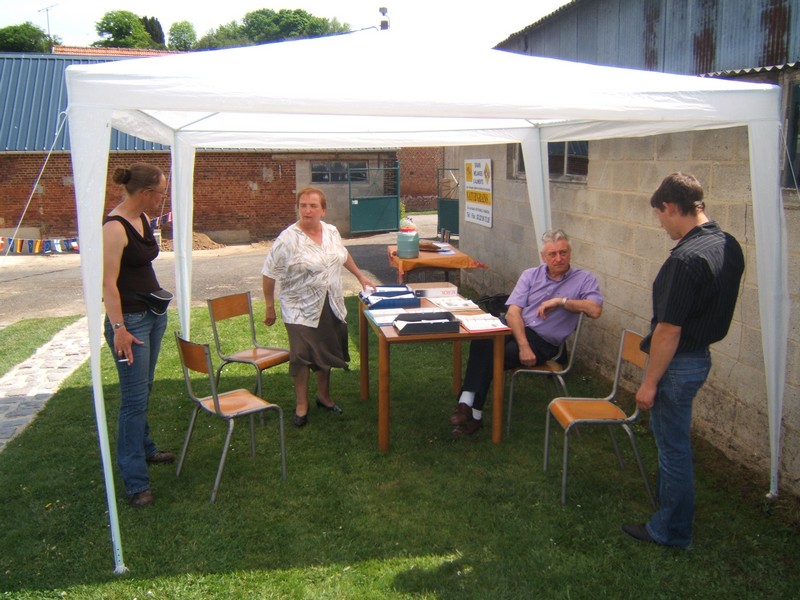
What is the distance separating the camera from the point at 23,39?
192 ft

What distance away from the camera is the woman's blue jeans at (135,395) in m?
3.58

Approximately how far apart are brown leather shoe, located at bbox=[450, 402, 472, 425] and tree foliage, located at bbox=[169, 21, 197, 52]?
87.8 m

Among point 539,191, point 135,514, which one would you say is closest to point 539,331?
point 539,191

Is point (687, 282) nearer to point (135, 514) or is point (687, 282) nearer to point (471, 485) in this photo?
point (471, 485)

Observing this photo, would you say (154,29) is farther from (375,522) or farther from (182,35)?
(375,522)

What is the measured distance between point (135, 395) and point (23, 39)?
66989 millimetres

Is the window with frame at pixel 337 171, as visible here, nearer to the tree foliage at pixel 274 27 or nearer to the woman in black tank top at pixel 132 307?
the woman in black tank top at pixel 132 307

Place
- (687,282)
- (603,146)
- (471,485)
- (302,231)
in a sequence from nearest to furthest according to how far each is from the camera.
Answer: (687,282), (471,485), (302,231), (603,146)

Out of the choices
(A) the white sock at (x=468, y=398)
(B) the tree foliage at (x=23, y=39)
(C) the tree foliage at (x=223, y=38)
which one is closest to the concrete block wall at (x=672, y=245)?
(A) the white sock at (x=468, y=398)

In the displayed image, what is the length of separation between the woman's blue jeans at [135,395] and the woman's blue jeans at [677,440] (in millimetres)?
2602

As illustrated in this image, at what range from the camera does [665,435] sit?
3092 mm

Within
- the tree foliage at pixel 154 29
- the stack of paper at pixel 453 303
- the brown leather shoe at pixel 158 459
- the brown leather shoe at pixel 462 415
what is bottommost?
the brown leather shoe at pixel 158 459

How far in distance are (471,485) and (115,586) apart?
1.94 m

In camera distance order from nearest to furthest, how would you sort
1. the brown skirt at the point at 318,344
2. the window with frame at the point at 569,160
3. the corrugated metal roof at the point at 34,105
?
the brown skirt at the point at 318,344 < the window with frame at the point at 569,160 < the corrugated metal roof at the point at 34,105
